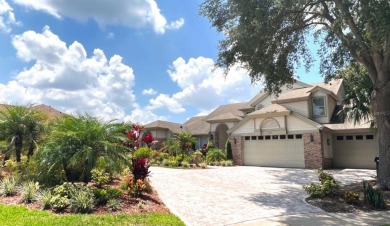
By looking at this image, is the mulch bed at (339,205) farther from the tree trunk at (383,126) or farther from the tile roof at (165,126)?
the tile roof at (165,126)

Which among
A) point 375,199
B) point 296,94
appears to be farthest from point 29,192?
point 296,94

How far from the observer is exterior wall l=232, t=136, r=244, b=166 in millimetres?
26598

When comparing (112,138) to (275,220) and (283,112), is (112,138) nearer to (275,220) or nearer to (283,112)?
(275,220)

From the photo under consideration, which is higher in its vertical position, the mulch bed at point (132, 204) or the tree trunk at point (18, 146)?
the tree trunk at point (18, 146)

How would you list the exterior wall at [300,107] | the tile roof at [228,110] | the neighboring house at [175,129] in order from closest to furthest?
the exterior wall at [300,107], the tile roof at [228,110], the neighboring house at [175,129]

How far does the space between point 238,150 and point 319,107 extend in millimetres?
7213

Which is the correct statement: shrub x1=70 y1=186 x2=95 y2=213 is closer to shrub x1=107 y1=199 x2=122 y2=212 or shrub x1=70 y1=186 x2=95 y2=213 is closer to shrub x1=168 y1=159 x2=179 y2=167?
shrub x1=107 y1=199 x2=122 y2=212

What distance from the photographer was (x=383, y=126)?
12.9 meters

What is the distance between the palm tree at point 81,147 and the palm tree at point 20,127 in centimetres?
202

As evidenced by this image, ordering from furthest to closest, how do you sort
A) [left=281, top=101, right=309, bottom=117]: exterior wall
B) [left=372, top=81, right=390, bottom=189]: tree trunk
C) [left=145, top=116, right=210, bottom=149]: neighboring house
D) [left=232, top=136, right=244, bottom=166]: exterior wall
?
[left=145, top=116, right=210, bottom=149]: neighboring house → [left=232, top=136, right=244, bottom=166]: exterior wall → [left=281, top=101, right=309, bottom=117]: exterior wall → [left=372, top=81, right=390, bottom=189]: tree trunk

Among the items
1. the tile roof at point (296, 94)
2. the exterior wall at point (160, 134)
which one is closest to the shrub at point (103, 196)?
the tile roof at point (296, 94)

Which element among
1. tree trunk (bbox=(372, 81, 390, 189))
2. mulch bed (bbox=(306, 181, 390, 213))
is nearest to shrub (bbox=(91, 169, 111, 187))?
mulch bed (bbox=(306, 181, 390, 213))

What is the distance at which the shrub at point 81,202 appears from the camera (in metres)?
7.98

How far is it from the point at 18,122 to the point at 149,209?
654 centimetres
